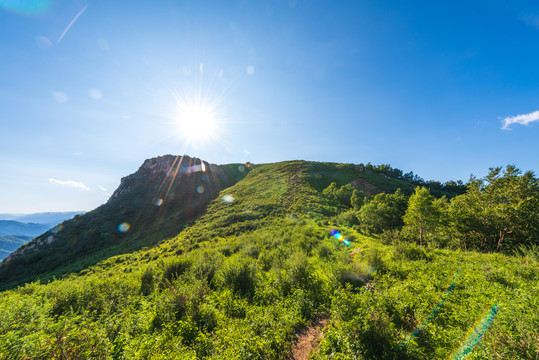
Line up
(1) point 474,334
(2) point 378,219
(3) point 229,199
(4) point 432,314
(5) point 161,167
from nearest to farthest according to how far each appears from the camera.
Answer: (1) point 474,334 → (4) point 432,314 → (2) point 378,219 → (3) point 229,199 → (5) point 161,167

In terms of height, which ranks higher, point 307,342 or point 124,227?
point 124,227

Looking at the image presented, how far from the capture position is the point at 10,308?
5488mm

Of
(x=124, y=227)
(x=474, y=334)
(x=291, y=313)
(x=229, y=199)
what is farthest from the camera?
(x=124, y=227)

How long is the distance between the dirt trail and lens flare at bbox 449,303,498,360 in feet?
11.0

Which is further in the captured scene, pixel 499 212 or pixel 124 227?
pixel 124 227

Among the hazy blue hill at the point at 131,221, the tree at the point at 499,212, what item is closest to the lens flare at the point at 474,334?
the tree at the point at 499,212

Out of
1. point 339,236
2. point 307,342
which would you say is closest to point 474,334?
point 307,342

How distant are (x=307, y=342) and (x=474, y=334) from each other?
170 inches

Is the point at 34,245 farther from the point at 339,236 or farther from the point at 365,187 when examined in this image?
the point at 365,187

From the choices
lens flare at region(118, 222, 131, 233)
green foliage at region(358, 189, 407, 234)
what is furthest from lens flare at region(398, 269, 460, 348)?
lens flare at region(118, 222, 131, 233)

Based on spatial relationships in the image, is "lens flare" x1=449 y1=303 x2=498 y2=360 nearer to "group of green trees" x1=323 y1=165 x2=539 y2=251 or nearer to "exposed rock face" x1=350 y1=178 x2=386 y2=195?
"group of green trees" x1=323 y1=165 x2=539 y2=251

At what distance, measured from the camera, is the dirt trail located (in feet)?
17.2

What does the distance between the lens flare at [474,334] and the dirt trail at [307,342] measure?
337 cm

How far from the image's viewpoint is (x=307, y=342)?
5.64 meters
